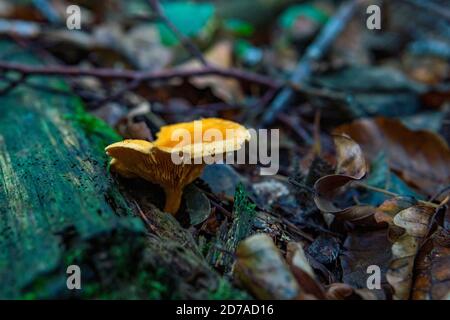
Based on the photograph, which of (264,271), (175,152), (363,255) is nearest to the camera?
(264,271)

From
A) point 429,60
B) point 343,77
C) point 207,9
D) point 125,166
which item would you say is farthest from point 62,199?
point 429,60

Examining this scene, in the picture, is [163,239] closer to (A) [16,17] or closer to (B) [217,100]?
(B) [217,100]

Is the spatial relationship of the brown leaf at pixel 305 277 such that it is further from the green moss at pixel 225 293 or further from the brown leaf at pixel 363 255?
the brown leaf at pixel 363 255

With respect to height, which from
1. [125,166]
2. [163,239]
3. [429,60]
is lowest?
[163,239]

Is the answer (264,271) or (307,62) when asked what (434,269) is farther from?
(307,62)

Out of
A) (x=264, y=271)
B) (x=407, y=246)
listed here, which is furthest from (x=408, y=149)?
(x=264, y=271)

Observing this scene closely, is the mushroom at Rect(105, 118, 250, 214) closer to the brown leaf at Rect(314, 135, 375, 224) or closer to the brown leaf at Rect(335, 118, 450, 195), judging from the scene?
the brown leaf at Rect(314, 135, 375, 224)
